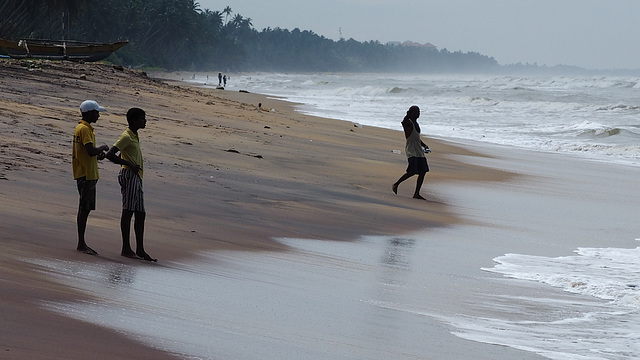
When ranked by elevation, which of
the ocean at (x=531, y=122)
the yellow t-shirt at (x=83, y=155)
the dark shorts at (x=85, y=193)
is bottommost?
the ocean at (x=531, y=122)

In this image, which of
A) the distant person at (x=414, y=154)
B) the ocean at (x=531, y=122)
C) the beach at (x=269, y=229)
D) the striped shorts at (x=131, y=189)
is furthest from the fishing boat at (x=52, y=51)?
Result: the striped shorts at (x=131, y=189)

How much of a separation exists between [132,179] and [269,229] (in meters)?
2.73

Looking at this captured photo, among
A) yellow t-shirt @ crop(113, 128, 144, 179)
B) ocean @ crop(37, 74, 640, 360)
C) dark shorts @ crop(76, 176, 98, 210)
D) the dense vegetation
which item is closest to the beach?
ocean @ crop(37, 74, 640, 360)

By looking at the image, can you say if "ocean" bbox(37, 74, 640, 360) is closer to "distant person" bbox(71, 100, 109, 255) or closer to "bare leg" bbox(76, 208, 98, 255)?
"bare leg" bbox(76, 208, 98, 255)

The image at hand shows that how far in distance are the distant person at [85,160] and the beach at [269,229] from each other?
289mm

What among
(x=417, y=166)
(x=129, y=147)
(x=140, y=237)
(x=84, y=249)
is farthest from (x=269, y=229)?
(x=417, y=166)

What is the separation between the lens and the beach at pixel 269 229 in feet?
16.8

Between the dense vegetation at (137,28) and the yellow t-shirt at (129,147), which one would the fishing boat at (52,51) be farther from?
the yellow t-shirt at (129,147)

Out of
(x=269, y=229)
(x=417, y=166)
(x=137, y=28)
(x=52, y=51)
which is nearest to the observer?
(x=269, y=229)

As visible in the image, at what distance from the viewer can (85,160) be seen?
6.67m

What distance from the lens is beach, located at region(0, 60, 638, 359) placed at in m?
5.12

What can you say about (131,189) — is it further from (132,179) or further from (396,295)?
(396,295)

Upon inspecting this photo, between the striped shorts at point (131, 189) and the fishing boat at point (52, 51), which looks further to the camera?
the fishing boat at point (52, 51)

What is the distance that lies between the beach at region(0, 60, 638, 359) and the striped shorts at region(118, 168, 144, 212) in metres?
0.43
